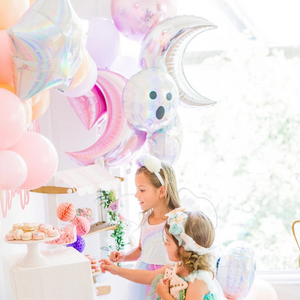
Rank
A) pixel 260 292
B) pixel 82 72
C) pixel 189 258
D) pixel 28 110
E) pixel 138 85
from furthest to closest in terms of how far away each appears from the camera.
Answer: pixel 260 292 → pixel 138 85 → pixel 82 72 → pixel 189 258 → pixel 28 110

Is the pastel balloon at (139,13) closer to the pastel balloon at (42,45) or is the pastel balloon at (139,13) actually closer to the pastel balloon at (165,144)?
the pastel balloon at (165,144)

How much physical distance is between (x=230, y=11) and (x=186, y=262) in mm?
1942

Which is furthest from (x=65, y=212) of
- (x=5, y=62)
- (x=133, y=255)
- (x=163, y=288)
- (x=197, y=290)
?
(x=5, y=62)

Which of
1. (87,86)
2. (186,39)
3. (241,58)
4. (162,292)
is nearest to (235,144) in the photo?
(241,58)

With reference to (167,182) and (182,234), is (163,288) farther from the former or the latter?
(167,182)

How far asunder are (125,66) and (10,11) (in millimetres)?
1126

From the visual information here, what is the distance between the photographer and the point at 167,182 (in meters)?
1.95

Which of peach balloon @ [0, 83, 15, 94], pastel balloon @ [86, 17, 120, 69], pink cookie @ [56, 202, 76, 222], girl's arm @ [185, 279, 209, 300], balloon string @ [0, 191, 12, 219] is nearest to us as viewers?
peach balloon @ [0, 83, 15, 94]

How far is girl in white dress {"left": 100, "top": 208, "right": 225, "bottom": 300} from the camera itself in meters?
1.57

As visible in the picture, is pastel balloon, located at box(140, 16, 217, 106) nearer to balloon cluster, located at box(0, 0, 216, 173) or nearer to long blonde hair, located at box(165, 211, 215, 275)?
balloon cluster, located at box(0, 0, 216, 173)

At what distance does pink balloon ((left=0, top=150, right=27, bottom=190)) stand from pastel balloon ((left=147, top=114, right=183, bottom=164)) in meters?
0.99

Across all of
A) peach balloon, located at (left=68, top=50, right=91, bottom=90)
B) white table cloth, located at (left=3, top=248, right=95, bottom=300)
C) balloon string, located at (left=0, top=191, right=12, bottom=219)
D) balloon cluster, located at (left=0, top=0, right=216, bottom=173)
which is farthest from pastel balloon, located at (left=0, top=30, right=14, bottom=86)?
balloon string, located at (left=0, top=191, right=12, bottom=219)

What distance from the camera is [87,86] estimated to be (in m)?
1.94

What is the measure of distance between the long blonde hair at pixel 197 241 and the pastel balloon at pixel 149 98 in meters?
0.65
